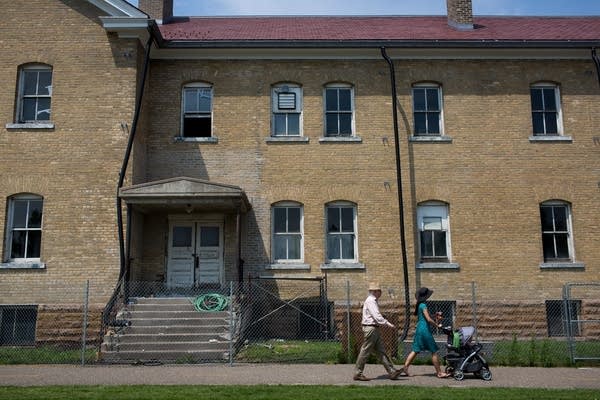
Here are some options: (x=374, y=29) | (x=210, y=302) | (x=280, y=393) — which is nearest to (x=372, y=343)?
(x=280, y=393)

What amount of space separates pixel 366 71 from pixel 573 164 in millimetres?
6520

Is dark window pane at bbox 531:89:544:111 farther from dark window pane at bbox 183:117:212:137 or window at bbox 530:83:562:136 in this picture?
dark window pane at bbox 183:117:212:137

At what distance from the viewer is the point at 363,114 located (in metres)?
17.4

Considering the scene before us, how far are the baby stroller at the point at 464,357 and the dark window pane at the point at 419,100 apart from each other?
8.62 meters

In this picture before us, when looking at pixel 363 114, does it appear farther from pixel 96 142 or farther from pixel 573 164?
pixel 96 142

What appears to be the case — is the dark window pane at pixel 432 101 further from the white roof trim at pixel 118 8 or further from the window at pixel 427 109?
the white roof trim at pixel 118 8

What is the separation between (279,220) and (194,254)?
8.36 feet

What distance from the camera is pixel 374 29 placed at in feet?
64.0

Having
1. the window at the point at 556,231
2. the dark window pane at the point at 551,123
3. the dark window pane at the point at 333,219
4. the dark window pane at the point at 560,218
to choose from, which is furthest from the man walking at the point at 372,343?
the dark window pane at the point at 551,123

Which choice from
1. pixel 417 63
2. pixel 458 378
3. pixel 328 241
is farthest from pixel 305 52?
pixel 458 378

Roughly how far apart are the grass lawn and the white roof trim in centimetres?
1032

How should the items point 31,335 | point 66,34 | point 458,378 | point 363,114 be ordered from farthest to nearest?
point 363,114 < point 66,34 < point 31,335 < point 458,378

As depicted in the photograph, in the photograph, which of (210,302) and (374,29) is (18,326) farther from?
(374,29)

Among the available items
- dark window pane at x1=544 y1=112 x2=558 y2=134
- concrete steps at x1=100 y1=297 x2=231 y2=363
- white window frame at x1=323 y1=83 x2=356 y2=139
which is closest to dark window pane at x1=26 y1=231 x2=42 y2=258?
concrete steps at x1=100 y1=297 x2=231 y2=363
